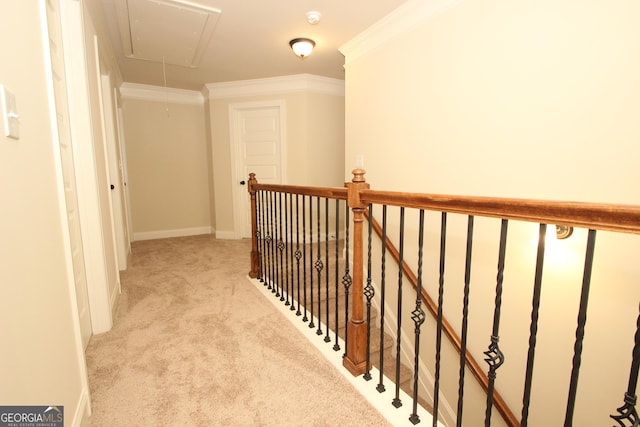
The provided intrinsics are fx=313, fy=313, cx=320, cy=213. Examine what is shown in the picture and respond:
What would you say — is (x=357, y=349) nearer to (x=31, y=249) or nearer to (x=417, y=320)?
(x=417, y=320)

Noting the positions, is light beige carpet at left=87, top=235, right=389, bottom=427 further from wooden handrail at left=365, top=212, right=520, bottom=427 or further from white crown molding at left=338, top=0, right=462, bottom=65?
white crown molding at left=338, top=0, right=462, bottom=65

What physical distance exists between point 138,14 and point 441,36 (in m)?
2.45

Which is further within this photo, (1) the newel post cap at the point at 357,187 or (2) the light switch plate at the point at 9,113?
(1) the newel post cap at the point at 357,187

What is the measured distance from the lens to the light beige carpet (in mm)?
1314

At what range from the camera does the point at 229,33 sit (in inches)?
118

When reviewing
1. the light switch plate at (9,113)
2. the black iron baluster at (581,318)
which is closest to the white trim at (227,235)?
the light switch plate at (9,113)

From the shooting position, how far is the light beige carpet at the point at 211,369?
131cm

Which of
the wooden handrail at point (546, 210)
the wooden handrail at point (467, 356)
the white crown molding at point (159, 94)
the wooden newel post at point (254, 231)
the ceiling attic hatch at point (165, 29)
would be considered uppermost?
the ceiling attic hatch at point (165, 29)

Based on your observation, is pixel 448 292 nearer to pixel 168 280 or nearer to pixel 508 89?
pixel 508 89

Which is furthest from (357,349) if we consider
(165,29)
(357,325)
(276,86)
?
(276,86)

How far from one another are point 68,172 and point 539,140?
267 cm

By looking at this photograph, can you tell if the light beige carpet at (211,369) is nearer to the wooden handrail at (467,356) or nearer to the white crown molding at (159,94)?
the wooden handrail at (467,356)

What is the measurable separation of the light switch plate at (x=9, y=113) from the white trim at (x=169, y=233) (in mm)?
4538

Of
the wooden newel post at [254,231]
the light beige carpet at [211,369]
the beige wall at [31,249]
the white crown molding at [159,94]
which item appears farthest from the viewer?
the white crown molding at [159,94]
